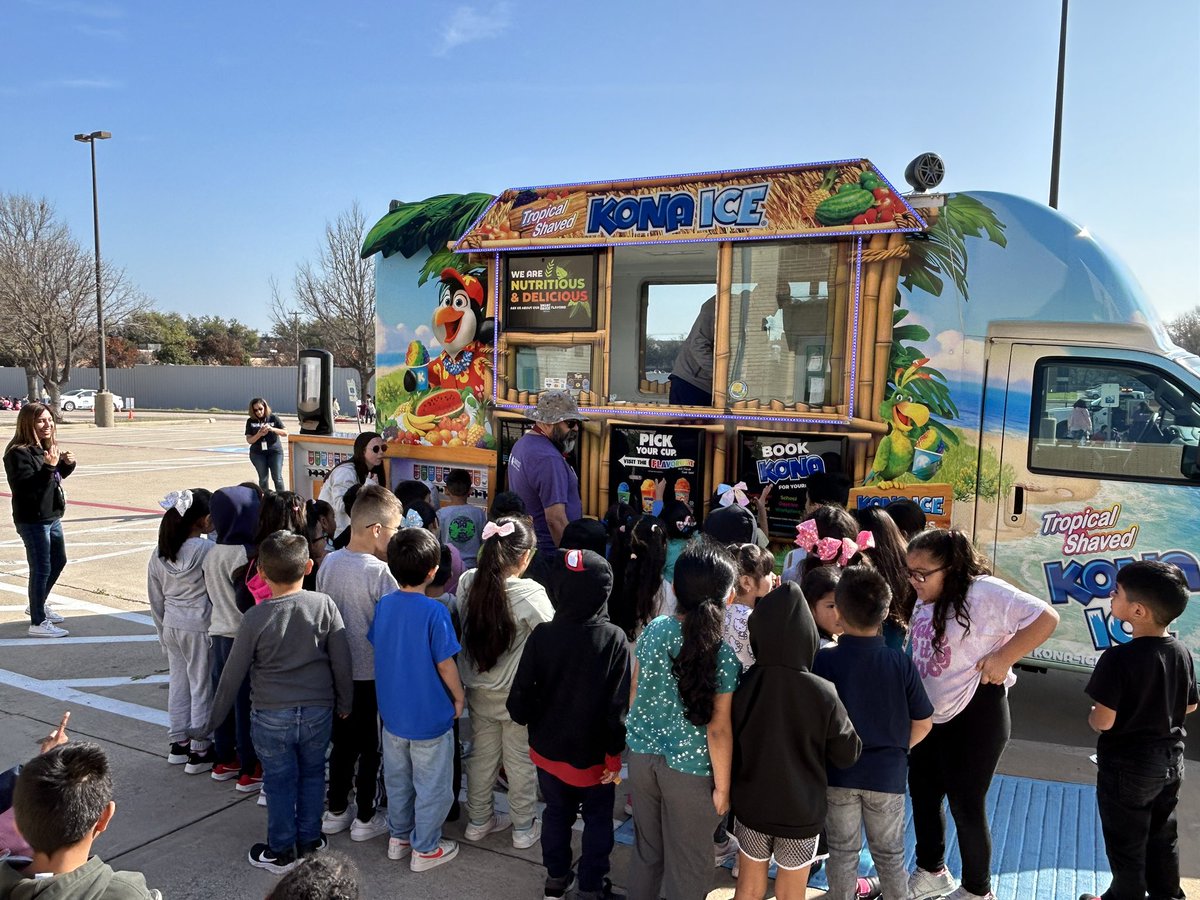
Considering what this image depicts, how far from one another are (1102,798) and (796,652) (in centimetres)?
156

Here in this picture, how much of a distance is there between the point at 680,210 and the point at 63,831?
4.94 metres

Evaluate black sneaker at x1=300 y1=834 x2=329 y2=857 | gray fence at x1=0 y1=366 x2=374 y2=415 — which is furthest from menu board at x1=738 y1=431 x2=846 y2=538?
gray fence at x1=0 y1=366 x2=374 y2=415

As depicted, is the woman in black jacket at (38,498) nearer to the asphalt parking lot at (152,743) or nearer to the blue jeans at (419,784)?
the asphalt parking lot at (152,743)

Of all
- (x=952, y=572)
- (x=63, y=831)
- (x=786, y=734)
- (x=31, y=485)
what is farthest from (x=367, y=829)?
(x=31, y=485)

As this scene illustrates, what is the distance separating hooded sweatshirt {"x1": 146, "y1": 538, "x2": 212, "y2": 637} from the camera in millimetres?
4625

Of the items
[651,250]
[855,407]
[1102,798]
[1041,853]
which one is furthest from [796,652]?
[651,250]

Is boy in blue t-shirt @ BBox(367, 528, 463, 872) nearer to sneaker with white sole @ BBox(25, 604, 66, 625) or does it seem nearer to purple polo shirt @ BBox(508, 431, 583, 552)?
purple polo shirt @ BBox(508, 431, 583, 552)

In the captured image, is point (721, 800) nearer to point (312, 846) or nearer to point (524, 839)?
point (524, 839)

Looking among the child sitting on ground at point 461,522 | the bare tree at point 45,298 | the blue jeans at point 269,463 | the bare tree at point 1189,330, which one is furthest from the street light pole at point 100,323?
the bare tree at point 1189,330

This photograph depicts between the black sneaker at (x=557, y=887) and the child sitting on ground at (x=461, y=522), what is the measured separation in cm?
247

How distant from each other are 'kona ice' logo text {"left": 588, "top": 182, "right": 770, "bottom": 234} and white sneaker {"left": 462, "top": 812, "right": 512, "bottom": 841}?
3.84m

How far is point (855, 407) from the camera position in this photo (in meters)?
5.50

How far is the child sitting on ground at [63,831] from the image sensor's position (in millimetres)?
2117

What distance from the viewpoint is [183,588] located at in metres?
4.66
